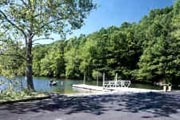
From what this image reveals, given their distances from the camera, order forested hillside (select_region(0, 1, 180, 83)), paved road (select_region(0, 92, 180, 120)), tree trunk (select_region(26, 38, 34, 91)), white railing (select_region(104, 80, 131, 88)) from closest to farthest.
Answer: paved road (select_region(0, 92, 180, 120)), tree trunk (select_region(26, 38, 34, 91)), white railing (select_region(104, 80, 131, 88)), forested hillside (select_region(0, 1, 180, 83))

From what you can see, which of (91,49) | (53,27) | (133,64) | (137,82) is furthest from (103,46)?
(53,27)

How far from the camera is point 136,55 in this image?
67.4 meters

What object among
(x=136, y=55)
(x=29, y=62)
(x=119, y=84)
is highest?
(x=136, y=55)

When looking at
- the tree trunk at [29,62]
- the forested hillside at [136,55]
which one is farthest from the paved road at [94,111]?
the forested hillside at [136,55]

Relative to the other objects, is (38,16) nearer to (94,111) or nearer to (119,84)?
(94,111)

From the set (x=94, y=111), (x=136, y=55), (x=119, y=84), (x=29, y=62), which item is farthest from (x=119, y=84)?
(x=136, y=55)

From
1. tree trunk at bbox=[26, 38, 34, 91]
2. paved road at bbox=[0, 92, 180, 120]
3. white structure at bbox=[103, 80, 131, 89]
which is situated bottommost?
paved road at bbox=[0, 92, 180, 120]

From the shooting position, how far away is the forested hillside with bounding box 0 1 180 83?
172 ft

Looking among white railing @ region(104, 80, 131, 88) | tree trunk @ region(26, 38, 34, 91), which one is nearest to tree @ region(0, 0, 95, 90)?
tree trunk @ region(26, 38, 34, 91)

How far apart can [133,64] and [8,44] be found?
5132cm

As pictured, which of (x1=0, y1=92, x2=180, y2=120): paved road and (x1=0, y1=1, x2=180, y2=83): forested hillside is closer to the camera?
(x1=0, y1=92, x2=180, y2=120): paved road

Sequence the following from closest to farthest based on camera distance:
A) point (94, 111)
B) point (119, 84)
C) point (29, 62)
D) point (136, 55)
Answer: point (94, 111) → point (29, 62) → point (119, 84) → point (136, 55)

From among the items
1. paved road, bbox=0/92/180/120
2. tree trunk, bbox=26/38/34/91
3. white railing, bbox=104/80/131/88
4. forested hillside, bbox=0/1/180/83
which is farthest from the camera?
forested hillside, bbox=0/1/180/83

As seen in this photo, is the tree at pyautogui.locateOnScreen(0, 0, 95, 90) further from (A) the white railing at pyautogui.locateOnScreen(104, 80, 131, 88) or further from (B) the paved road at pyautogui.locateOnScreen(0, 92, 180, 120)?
(A) the white railing at pyautogui.locateOnScreen(104, 80, 131, 88)
